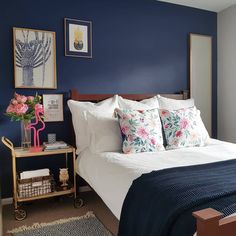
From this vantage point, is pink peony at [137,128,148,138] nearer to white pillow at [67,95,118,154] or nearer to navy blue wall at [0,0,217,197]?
white pillow at [67,95,118,154]

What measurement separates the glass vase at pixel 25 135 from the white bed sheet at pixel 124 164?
0.56m

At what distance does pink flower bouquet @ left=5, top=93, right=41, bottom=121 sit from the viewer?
8.12ft

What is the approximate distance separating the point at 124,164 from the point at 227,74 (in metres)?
2.52

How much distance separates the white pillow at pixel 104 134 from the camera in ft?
8.14

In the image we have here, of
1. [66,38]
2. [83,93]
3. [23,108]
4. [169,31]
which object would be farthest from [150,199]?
[169,31]

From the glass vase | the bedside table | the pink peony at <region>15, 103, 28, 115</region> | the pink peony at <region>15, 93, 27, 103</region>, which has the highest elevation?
the pink peony at <region>15, 93, 27, 103</region>

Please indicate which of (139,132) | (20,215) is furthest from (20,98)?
(139,132)

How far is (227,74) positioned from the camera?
3.69m

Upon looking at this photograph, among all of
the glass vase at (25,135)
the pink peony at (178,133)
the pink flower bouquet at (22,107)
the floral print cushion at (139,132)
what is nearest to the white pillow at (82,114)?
the floral print cushion at (139,132)

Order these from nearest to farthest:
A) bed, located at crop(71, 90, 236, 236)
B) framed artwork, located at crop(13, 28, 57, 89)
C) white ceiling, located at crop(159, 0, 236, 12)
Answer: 1. bed, located at crop(71, 90, 236, 236)
2. framed artwork, located at crop(13, 28, 57, 89)
3. white ceiling, located at crop(159, 0, 236, 12)

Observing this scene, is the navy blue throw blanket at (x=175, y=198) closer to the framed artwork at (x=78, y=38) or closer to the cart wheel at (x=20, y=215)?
the cart wheel at (x=20, y=215)

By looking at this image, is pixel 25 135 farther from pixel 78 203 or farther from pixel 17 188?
pixel 78 203

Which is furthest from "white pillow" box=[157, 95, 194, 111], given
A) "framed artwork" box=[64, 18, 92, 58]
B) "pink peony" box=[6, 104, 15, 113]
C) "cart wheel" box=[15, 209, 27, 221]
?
"cart wheel" box=[15, 209, 27, 221]

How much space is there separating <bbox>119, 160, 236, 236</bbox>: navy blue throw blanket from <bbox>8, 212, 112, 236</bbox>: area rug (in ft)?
2.16
